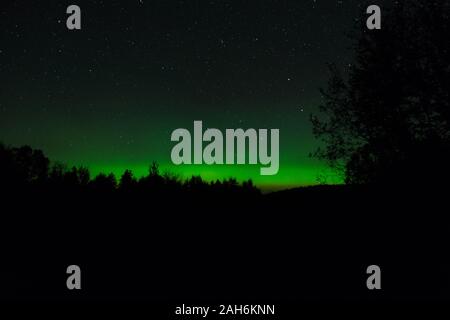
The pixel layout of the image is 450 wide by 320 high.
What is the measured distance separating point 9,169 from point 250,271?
14.6 meters

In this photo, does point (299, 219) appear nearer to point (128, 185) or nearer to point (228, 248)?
point (228, 248)

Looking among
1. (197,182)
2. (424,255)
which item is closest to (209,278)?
(424,255)

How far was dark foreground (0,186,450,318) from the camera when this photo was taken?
1103cm

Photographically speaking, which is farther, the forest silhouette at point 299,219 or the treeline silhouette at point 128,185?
→ the treeline silhouette at point 128,185

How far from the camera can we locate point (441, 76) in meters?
15.8

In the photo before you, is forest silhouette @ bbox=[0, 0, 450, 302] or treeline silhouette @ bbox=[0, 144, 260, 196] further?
treeline silhouette @ bbox=[0, 144, 260, 196]

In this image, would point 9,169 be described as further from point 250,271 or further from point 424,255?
point 424,255

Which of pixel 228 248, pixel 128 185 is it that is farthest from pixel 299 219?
pixel 128 185

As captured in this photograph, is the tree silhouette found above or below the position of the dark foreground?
above

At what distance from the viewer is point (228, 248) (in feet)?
43.3

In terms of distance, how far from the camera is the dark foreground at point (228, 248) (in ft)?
36.2

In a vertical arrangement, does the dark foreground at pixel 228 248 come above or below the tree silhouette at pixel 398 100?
below

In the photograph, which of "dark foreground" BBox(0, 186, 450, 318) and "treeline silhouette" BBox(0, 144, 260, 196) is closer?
"dark foreground" BBox(0, 186, 450, 318)

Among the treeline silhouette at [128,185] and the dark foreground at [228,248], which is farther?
the treeline silhouette at [128,185]
